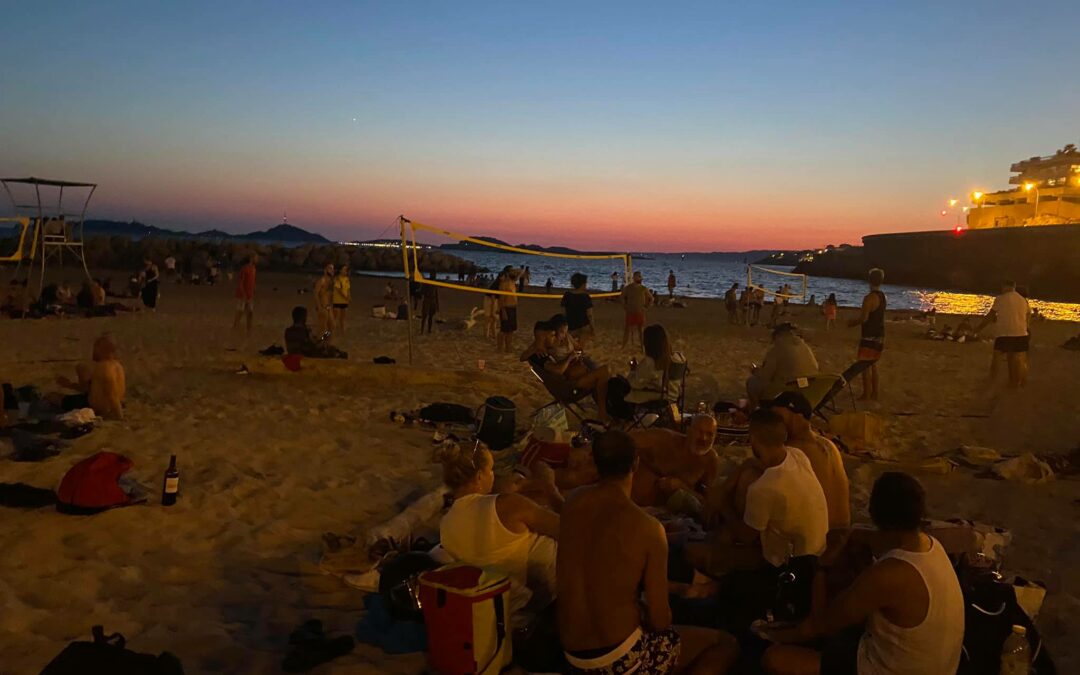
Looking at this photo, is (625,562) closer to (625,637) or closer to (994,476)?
(625,637)

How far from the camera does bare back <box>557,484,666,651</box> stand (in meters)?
2.57

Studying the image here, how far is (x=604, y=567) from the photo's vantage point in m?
2.57

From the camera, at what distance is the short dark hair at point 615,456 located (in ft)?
8.79

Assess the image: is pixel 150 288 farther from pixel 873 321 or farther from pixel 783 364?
pixel 873 321

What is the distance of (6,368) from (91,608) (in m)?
6.91

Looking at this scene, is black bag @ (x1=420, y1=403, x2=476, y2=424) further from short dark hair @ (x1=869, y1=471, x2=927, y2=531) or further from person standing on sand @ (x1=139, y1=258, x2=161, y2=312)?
person standing on sand @ (x1=139, y1=258, x2=161, y2=312)

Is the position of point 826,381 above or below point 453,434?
above

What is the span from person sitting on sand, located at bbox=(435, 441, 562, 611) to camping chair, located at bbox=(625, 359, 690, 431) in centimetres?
302

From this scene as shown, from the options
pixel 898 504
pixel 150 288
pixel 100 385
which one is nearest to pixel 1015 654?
pixel 898 504

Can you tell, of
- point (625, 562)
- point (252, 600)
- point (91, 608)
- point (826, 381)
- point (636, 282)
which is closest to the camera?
point (625, 562)

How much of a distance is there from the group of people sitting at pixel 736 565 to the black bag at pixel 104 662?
1.14 metres

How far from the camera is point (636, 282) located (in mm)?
12688

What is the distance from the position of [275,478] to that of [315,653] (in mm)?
2628

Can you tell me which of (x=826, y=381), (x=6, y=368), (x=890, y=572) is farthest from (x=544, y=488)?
(x=6, y=368)
